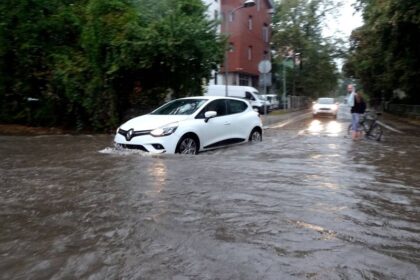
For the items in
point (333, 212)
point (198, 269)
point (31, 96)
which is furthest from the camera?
point (31, 96)

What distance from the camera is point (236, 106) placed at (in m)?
13.4

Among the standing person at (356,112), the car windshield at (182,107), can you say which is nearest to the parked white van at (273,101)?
the standing person at (356,112)

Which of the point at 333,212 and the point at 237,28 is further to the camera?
the point at 237,28

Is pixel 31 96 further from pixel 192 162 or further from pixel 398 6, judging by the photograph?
pixel 398 6

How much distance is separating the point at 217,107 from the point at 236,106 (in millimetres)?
1008

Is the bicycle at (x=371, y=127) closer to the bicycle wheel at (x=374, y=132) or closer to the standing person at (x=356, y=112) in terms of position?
the bicycle wheel at (x=374, y=132)

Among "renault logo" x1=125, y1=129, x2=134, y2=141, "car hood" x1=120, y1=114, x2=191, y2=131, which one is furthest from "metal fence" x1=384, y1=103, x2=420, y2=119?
"renault logo" x1=125, y1=129, x2=134, y2=141

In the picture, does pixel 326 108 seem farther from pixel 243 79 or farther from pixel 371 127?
pixel 371 127

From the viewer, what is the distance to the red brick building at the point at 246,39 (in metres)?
44.4

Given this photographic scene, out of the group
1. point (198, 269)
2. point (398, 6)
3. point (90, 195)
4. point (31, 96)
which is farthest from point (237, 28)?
point (198, 269)

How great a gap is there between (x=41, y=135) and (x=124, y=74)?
3.36 m

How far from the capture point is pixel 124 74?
1731 cm

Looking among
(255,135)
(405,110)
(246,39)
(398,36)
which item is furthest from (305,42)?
(255,135)

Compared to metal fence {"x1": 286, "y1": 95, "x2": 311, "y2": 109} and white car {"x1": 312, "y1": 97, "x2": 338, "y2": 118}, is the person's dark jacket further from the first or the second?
metal fence {"x1": 286, "y1": 95, "x2": 311, "y2": 109}
